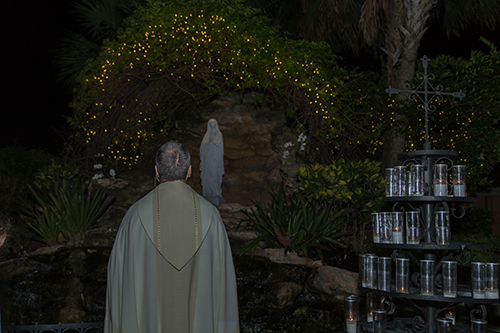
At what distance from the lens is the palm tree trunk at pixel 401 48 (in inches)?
359

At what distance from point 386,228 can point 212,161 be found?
6.20 meters

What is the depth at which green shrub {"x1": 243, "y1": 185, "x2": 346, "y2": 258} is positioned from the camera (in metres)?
7.84

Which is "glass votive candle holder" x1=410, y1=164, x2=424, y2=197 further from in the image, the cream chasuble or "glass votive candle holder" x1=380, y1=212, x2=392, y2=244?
the cream chasuble

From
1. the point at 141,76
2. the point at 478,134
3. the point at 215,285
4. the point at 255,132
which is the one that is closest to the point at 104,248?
the point at 141,76

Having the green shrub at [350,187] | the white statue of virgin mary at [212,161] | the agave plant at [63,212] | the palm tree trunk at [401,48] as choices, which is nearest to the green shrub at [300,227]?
the green shrub at [350,187]

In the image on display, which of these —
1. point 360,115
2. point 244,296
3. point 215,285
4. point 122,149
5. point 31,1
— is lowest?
point 244,296

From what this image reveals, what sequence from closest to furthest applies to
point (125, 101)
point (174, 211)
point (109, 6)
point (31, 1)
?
point (174, 211)
point (125, 101)
point (109, 6)
point (31, 1)

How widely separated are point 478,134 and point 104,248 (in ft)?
21.5

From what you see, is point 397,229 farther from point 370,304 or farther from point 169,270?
point 169,270

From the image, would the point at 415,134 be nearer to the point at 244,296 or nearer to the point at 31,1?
the point at 244,296

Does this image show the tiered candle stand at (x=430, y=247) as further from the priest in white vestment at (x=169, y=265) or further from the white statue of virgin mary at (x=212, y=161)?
the white statue of virgin mary at (x=212, y=161)

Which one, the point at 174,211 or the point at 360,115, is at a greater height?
the point at 360,115

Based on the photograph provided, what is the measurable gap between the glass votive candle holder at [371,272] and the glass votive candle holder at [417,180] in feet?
2.16

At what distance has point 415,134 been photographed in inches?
376
